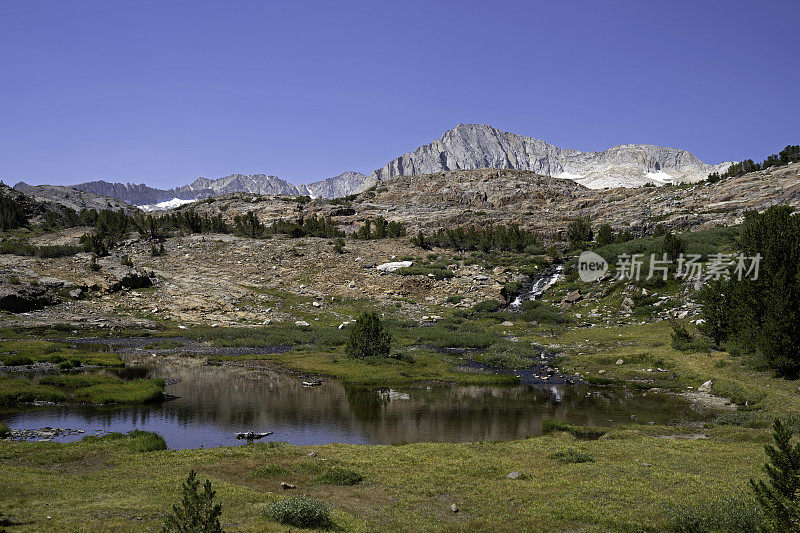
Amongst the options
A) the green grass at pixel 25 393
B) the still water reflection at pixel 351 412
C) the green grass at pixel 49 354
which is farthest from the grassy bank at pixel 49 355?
the still water reflection at pixel 351 412

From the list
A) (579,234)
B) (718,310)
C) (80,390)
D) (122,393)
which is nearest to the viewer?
(122,393)

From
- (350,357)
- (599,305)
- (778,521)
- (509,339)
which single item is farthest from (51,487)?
(599,305)

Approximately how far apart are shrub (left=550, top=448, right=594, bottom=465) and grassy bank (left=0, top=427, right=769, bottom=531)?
0.06m

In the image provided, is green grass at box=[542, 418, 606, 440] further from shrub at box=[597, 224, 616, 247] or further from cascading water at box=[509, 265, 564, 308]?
shrub at box=[597, 224, 616, 247]

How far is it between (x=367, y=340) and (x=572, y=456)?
29.9m

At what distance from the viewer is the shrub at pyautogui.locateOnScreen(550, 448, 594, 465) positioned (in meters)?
20.9

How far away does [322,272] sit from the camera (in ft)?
299

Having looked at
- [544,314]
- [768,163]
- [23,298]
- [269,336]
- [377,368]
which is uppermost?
[768,163]

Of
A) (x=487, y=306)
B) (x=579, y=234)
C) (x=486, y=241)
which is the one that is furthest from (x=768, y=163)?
(x=487, y=306)

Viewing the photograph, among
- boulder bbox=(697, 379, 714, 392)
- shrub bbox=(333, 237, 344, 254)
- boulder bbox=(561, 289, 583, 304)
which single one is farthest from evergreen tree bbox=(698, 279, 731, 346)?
shrub bbox=(333, 237, 344, 254)

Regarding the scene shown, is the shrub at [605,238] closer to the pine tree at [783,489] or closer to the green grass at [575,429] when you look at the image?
the green grass at [575,429]

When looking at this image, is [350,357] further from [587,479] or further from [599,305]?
[599,305]

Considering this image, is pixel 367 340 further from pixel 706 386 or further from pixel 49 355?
pixel 49 355

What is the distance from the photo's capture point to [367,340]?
48906 millimetres
